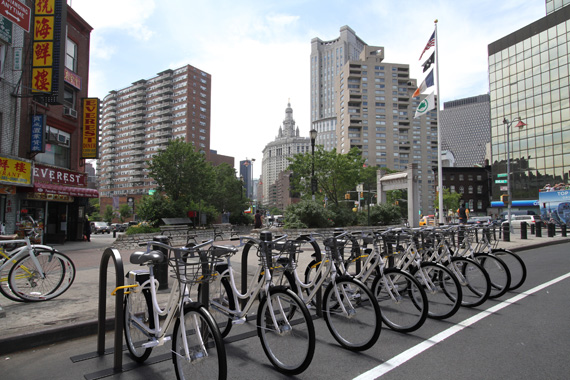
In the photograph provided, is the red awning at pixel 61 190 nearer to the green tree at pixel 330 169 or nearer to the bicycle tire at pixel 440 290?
the green tree at pixel 330 169

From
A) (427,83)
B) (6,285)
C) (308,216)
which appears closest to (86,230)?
(308,216)

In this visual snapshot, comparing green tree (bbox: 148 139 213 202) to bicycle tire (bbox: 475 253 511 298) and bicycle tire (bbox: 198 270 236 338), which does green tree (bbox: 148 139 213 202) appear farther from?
bicycle tire (bbox: 198 270 236 338)

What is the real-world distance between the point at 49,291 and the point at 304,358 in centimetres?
528

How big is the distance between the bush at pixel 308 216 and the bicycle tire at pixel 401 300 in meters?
13.4

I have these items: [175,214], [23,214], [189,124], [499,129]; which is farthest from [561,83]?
[189,124]

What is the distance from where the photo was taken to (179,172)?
34906 mm

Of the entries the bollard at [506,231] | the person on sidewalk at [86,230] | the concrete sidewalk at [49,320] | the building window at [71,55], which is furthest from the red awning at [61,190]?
the bollard at [506,231]

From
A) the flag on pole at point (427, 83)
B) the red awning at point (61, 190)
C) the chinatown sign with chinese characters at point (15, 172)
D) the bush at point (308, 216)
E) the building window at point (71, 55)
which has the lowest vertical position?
the bush at point (308, 216)

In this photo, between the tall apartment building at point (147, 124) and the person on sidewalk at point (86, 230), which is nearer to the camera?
the person on sidewalk at point (86, 230)

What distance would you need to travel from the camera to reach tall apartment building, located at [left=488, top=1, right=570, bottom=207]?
55.4 metres

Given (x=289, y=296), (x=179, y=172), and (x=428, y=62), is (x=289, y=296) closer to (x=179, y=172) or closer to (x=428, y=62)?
(x=428, y=62)

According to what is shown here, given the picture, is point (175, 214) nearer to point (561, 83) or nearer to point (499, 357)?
point (499, 357)

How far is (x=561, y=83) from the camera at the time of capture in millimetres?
55438

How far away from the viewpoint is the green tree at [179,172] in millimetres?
34375
